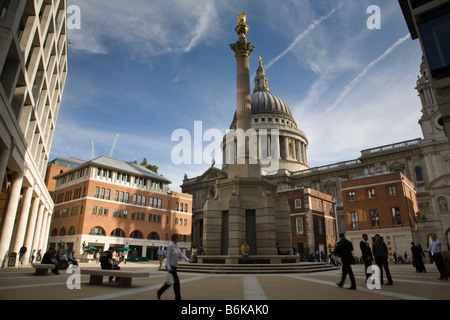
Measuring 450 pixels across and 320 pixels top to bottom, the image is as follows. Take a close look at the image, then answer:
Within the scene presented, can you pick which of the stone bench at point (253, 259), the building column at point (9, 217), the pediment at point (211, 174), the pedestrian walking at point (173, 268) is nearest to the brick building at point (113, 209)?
the pediment at point (211, 174)

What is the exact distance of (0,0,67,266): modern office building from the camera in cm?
1753

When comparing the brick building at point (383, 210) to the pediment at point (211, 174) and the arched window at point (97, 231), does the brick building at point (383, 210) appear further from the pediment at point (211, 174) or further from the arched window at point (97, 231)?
the pediment at point (211, 174)

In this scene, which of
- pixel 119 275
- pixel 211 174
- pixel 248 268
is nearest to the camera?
pixel 119 275

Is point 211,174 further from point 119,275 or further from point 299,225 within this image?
point 119,275

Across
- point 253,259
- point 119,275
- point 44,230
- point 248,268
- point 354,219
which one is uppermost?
point 354,219

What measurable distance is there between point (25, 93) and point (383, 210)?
146ft

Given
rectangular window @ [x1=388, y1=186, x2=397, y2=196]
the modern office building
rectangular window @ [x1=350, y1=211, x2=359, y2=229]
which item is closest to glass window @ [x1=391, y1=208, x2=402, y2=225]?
rectangular window @ [x1=388, y1=186, x2=397, y2=196]

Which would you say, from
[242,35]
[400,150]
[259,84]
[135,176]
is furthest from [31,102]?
[259,84]

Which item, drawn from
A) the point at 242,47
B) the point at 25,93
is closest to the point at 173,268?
the point at 25,93

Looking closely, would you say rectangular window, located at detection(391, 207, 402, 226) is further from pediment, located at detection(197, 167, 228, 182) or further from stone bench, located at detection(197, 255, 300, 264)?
pediment, located at detection(197, 167, 228, 182)

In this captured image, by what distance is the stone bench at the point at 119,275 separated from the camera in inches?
391

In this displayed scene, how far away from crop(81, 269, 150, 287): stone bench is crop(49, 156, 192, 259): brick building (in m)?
44.3

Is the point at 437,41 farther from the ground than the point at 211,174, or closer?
closer

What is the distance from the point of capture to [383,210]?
4309cm
